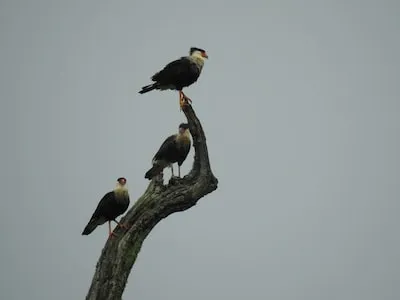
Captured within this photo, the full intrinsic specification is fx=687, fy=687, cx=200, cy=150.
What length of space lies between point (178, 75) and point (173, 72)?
0.64 feet

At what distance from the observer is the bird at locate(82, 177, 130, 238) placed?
51.5ft

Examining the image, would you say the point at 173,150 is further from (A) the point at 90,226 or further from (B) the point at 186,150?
(A) the point at 90,226

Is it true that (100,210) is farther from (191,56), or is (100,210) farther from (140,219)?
(191,56)

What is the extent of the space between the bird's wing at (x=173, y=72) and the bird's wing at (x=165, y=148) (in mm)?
1514

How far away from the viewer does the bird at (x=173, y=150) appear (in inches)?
651

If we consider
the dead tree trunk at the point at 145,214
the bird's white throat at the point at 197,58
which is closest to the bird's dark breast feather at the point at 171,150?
the bird's white throat at the point at 197,58

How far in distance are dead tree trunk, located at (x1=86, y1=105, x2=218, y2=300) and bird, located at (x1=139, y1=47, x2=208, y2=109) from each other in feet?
12.0

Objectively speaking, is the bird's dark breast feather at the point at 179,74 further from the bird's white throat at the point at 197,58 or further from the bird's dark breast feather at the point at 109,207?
the bird's dark breast feather at the point at 109,207

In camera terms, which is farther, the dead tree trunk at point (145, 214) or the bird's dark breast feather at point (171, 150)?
the bird's dark breast feather at point (171, 150)

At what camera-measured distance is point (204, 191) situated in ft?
42.4

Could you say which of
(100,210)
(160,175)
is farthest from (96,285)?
(100,210)

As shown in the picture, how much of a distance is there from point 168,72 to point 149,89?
661 millimetres

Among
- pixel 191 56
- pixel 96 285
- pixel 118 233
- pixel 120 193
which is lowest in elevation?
pixel 96 285

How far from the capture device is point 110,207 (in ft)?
51.9
